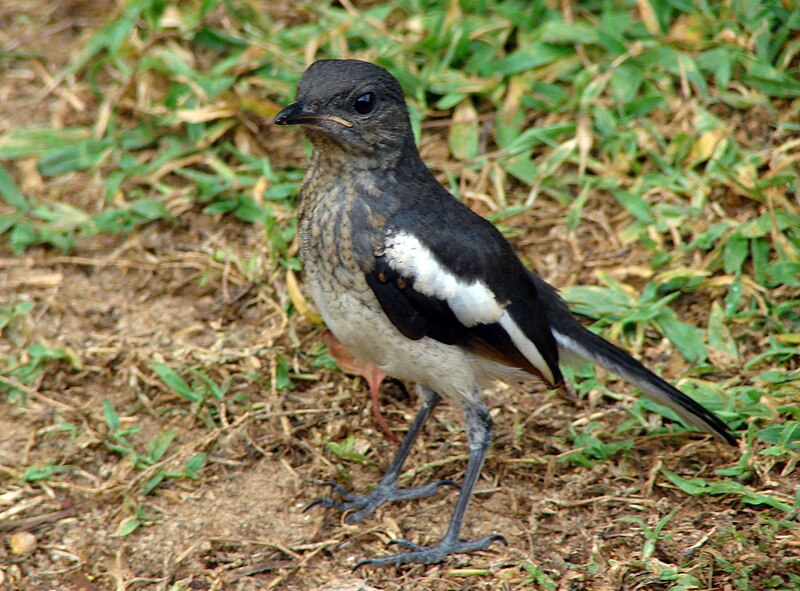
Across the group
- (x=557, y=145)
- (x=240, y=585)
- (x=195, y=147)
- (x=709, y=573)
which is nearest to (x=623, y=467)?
(x=709, y=573)

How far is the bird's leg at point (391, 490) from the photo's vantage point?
4887 millimetres

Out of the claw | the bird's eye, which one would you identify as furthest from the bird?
the claw

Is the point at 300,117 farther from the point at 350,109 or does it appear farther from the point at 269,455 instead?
the point at 269,455

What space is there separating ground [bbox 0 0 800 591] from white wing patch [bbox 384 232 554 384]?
73cm

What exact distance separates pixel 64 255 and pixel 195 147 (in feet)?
3.61

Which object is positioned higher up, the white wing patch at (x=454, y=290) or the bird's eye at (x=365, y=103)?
the bird's eye at (x=365, y=103)

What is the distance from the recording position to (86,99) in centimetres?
712

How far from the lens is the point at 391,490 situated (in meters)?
4.98

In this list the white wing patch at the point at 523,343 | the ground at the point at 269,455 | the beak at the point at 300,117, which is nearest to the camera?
the beak at the point at 300,117

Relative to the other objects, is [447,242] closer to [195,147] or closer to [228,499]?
[228,499]

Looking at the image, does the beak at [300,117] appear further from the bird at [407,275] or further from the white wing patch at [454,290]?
the white wing patch at [454,290]

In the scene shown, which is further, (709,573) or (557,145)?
(557,145)

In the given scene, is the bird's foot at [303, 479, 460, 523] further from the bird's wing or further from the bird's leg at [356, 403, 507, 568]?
the bird's wing

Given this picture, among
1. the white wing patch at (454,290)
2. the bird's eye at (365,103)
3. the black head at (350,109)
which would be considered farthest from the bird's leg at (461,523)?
the bird's eye at (365,103)
